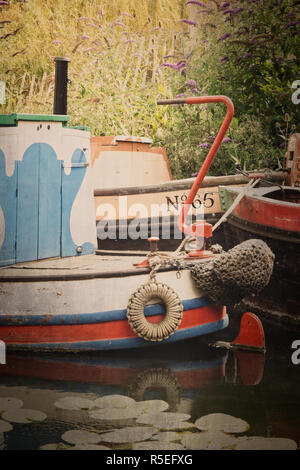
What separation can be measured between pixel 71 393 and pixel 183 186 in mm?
1985

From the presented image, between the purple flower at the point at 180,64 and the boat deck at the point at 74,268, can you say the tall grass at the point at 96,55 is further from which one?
the boat deck at the point at 74,268

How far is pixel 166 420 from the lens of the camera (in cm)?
260

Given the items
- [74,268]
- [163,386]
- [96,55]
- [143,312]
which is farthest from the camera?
[96,55]

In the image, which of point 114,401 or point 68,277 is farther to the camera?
point 68,277

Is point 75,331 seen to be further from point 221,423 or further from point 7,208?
point 221,423

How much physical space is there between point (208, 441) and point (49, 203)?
5.96ft

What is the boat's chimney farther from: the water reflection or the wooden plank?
the water reflection

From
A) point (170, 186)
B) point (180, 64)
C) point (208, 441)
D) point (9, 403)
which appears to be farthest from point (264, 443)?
point (180, 64)

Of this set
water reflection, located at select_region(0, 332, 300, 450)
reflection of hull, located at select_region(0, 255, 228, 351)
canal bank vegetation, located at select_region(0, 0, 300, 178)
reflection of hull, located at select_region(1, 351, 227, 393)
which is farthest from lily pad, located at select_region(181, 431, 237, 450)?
canal bank vegetation, located at select_region(0, 0, 300, 178)

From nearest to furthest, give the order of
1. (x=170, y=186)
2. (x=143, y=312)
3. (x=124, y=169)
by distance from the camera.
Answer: (x=143, y=312), (x=170, y=186), (x=124, y=169)

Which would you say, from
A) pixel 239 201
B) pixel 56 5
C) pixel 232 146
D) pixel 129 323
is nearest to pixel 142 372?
pixel 129 323

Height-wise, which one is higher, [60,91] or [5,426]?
[60,91]

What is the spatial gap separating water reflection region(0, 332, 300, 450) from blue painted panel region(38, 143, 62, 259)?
0.66m

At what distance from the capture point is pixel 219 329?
3729 mm
